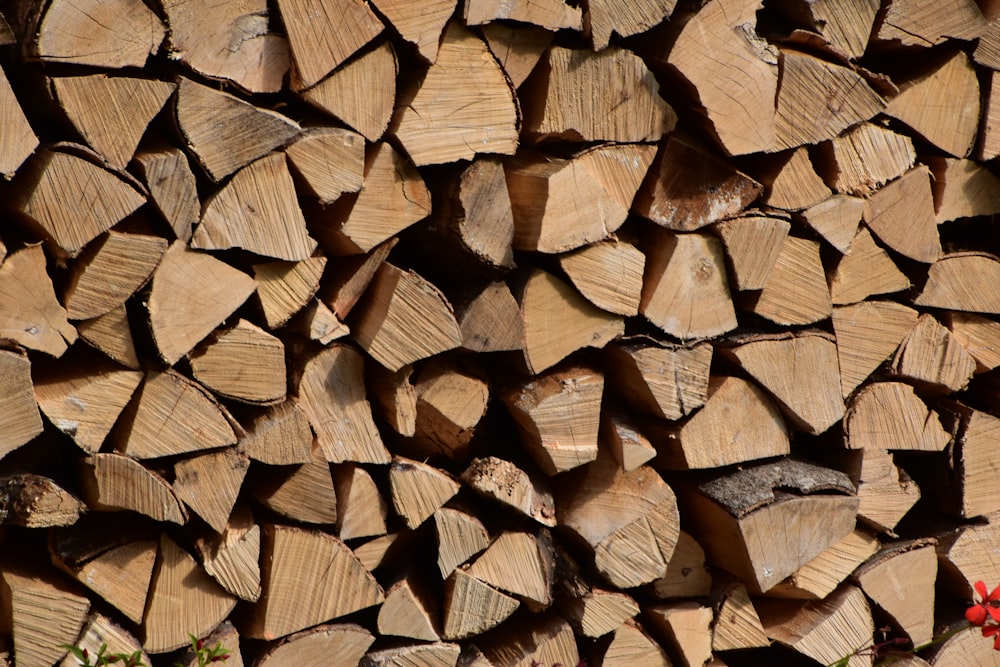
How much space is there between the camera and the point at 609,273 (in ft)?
6.18

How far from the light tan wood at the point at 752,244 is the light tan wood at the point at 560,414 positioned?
347mm

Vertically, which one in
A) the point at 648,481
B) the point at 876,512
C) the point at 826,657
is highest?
the point at 648,481

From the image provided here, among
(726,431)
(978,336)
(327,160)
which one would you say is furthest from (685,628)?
(327,160)

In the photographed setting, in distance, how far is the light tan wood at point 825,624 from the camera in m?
2.15

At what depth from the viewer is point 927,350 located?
7.27ft

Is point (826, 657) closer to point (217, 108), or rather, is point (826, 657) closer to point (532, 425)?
point (532, 425)

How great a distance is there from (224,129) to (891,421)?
1543mm

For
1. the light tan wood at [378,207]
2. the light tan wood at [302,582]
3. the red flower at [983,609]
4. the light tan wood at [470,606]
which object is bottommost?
the light tan wood at [470,606]

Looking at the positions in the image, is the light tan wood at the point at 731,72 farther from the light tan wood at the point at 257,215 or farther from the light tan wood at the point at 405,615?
the light tan wood at the point at 405,615

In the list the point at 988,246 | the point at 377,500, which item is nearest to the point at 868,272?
the point at 988,246

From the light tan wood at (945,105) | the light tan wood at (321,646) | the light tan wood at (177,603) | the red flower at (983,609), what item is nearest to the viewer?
the red flower at (983,609)

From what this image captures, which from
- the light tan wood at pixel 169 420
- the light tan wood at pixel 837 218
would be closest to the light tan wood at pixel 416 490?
the light tan wood at pixel 169 420

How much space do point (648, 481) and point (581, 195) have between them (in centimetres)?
61

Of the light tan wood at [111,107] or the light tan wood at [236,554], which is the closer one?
the light tan wood at [111,107]
